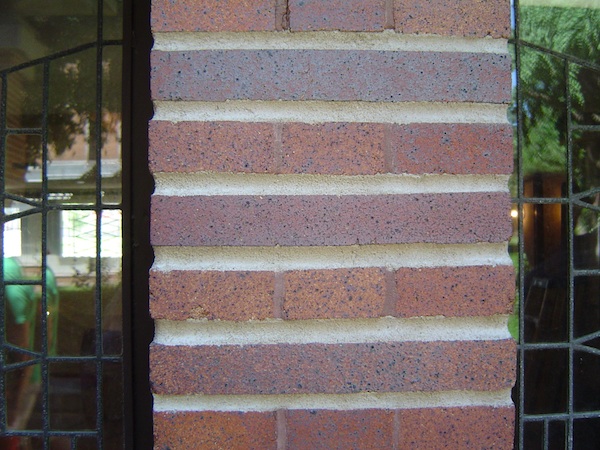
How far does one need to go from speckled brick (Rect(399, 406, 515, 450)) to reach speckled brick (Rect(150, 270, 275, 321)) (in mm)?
380

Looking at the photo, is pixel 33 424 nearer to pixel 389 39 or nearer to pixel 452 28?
pixel 389 39

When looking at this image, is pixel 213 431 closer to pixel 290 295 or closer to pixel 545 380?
pixel 290 295

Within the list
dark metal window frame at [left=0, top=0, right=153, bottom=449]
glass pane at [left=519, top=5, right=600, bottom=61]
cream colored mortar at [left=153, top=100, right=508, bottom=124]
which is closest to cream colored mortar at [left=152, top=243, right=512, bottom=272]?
cream colored mortar at [left=153, top=100, right=508, bottom=124]

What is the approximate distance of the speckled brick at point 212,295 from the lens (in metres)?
1.05

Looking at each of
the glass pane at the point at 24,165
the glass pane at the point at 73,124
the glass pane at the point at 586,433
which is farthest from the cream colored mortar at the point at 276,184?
the glass pane at the point at 586,433

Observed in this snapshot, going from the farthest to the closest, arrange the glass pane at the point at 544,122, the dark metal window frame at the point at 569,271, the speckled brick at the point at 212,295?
the glass pane at the point at 544,122 → the dark metal window frame at the point at 569,271 → the speckled brick at the point at 212,295

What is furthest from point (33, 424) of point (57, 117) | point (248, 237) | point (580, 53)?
point (580, 53)

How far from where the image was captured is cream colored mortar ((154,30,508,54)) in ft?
3.51

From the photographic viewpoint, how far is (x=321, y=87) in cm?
107

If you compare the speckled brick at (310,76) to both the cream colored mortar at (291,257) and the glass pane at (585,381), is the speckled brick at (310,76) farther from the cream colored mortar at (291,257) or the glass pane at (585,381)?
the glass pane at (585,381)

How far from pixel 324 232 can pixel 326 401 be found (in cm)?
36

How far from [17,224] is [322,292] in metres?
1.18

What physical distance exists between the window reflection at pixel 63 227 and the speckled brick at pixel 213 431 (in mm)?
639

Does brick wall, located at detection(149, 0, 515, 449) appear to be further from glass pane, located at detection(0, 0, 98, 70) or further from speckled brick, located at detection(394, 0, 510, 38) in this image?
glass pane, located at detection(0, 0, 98, 70)
